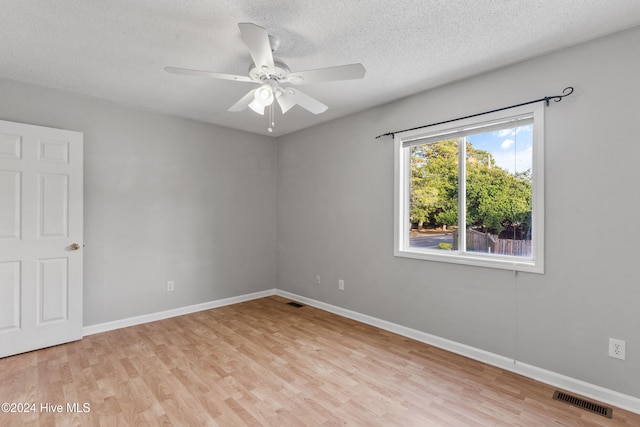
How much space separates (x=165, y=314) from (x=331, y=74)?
133 inches

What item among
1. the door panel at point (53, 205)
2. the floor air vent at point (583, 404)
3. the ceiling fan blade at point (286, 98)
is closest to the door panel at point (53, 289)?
the door panel at point (53, 205)

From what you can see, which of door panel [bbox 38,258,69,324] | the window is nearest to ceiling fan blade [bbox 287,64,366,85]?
the window

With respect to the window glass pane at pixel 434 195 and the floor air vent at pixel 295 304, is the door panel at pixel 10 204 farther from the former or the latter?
the window glass pane at pixel 434 195

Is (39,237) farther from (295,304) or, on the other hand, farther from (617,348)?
(617,348)

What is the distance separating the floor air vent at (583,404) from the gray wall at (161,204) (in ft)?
11.9

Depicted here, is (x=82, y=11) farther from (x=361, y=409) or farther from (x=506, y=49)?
(x=361, y=409)

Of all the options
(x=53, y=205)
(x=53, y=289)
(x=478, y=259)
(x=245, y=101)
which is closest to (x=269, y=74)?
(x=245, y=101)

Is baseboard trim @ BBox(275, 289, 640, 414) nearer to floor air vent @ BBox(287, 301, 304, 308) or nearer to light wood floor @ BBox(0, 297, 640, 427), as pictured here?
light wood floor @ BBox(0, 297, 640, 427)

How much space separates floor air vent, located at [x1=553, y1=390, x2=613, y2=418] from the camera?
197cm

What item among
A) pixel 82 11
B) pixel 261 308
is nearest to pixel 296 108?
pixel 82 11

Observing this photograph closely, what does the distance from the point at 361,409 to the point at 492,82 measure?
8.94 feet

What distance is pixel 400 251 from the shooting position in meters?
3.28

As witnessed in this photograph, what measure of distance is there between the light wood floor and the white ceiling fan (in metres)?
2.03

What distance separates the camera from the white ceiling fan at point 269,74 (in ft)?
5.59
